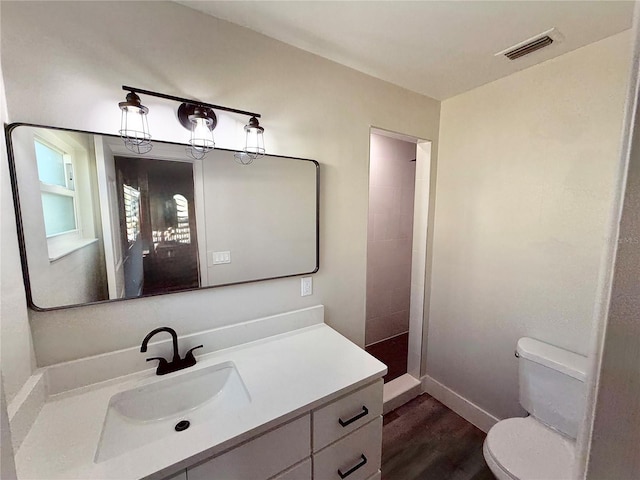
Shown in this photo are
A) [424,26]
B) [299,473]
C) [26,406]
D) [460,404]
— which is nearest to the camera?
[26,406]

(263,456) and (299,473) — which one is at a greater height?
(263,456)

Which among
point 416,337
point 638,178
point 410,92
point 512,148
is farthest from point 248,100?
point 416,337

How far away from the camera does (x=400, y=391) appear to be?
2.14 metres

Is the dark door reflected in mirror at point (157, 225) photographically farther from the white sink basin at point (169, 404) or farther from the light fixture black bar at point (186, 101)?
the white sink basin at point (169, 404)

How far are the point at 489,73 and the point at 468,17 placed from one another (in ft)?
1.96

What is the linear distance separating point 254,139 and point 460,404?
229cm

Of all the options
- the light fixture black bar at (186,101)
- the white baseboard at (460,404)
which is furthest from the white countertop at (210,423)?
the white baseboard at (460,404)

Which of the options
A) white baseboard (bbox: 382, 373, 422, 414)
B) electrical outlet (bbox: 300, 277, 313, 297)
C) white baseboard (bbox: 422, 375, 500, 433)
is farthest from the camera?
white baseboard (bbox: 382, 373, 422, 414)

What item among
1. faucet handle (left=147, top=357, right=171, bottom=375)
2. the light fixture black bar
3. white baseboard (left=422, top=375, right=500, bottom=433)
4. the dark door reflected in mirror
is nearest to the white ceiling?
the light fixture black bar

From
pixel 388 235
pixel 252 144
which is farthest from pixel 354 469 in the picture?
pixel 388 235

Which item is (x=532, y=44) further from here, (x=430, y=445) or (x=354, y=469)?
(x=430, y=445)

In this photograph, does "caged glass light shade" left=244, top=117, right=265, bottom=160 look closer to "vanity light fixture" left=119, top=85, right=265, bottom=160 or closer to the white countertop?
"vanity light fixture" left=119, top=85, right=265, bottom=160

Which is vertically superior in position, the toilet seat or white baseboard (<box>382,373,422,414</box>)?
the toilet seat

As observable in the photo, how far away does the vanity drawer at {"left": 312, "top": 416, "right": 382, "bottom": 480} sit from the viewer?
1076mm
